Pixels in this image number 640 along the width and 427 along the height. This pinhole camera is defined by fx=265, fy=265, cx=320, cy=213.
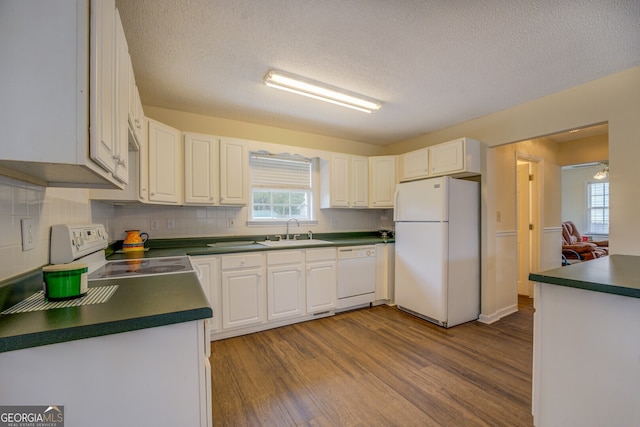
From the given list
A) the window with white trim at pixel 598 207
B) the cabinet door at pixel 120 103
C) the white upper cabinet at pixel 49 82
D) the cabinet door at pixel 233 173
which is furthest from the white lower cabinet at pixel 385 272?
the window with white trim at pixel 598 207

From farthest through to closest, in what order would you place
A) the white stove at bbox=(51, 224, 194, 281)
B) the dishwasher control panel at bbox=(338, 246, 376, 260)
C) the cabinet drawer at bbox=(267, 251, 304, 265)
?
the dishwasher control panel at bbox=(338, 246, 376, 260)
the cabinet drawer at bbox=(267, 251, 304, 265)
the white stove at bbox=(51, 224, 194, 281)

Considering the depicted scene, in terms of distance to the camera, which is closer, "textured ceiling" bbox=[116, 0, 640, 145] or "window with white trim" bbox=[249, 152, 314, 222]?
"textured ceiling" bbox=[116, 0, 640, 145]

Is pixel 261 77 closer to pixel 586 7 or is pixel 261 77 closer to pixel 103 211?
pixel 103 211

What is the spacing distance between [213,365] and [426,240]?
2.42 metres

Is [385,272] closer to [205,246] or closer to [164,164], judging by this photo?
[205,246]

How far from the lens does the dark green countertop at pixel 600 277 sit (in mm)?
1092

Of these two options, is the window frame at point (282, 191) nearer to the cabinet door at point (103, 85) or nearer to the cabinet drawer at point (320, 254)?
the cabinet drawer at point (320, 254)

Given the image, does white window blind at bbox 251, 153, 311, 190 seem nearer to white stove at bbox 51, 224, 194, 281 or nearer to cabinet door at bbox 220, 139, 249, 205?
cabinet door at bbox 220, 139, 249, 205

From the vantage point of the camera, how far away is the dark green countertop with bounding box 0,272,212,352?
Answer: 0.73 m

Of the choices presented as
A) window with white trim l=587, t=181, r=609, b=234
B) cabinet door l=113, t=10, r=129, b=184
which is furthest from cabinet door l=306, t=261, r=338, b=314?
window with white trim l=587, t=181, r=609, b=234

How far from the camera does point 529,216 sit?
12.5 feet

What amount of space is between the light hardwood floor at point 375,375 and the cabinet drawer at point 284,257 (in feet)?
2.33

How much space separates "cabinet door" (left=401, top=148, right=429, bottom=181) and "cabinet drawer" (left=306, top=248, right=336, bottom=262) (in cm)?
146

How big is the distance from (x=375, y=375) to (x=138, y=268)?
5.98 feet
